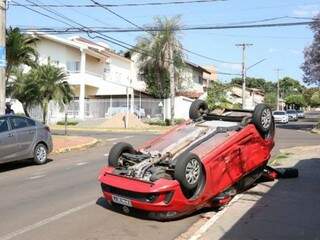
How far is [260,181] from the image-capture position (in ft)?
39.3

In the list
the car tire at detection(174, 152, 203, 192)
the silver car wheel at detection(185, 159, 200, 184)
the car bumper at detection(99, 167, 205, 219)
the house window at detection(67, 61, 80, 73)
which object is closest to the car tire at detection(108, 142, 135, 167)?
the car bumper at detection(99, 167, 205, 219)

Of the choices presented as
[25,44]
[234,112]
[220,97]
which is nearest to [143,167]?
[234,112]

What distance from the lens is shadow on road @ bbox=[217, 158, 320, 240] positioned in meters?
7.98

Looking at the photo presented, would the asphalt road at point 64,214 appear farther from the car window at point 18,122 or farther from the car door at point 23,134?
the car window at point 18,122

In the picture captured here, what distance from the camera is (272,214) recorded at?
30.1 ft

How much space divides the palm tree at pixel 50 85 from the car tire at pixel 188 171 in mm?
26714

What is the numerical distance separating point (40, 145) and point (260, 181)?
7682mm

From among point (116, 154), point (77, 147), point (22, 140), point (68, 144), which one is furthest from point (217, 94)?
point (116, 154)

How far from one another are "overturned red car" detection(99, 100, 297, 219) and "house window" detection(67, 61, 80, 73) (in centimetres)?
4633

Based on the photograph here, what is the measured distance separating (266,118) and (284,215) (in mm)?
2204

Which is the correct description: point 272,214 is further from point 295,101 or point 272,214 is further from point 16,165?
point 295,101

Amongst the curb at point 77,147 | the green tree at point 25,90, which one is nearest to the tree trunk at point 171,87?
the green tree at point 25,90

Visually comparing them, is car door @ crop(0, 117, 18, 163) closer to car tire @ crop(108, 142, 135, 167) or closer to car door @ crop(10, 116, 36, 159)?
car door @ crop(10, 116, 36, 159)

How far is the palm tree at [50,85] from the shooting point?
1377 inches
